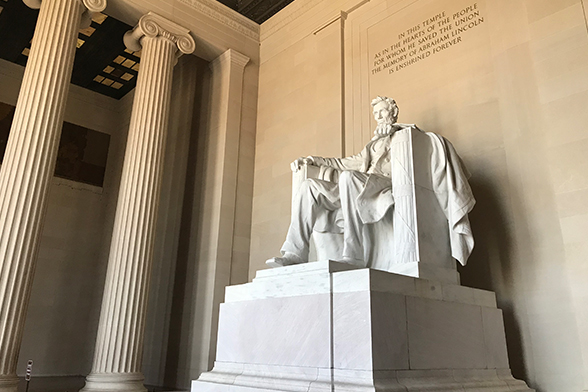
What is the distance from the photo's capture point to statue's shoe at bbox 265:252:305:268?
430cm

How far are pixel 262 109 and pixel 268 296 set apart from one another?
5.85m

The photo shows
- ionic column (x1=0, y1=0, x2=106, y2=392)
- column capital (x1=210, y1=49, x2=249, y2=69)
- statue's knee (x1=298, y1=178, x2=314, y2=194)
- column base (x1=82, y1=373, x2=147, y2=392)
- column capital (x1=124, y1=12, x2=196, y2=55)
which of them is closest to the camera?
statue's knee (x1=298, y1=178, x2=314, y2=194)

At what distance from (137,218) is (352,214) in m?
4.04

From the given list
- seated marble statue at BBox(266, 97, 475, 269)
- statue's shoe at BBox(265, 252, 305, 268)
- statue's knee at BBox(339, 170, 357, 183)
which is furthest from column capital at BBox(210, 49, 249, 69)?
statue's shoe at BBox(265, 252, 305, 268)

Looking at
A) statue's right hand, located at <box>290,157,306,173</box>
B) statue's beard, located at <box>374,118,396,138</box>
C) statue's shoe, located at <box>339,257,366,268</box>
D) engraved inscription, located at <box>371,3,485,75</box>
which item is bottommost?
statue's shoe, located at <box>339,257,366,268</box>

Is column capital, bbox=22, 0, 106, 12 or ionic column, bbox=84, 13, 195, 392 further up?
column capital, bbox=22, 0, 106, 12

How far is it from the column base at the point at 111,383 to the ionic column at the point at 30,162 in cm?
96

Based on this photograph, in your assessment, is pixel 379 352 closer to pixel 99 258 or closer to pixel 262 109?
pixel 262 109

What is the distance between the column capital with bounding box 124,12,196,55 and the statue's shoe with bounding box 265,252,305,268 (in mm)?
5389

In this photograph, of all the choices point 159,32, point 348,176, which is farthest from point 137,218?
point 348,176

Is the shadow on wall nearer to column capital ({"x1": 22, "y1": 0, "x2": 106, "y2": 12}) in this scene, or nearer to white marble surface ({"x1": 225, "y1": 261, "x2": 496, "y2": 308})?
white marble surface ({"x1": 225, "y1": 261, "x2": 496, "y2": 308})

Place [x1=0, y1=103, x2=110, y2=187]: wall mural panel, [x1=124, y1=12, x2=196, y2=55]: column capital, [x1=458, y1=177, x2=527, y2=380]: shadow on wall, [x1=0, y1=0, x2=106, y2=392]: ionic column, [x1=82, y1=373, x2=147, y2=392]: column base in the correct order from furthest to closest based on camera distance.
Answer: [x1=0, y1=103, x2=110, y2=187]: wall mural panel → [x1=124, y1=12, x2=196, y2=55]: column capital → [x1=82, y1=373, x2=147, y2=392]: column base → [x1=0, y1=0, x2=106, y2=392]: ionic column → [x1=458, y1=177, x2=527, y2=380]: shadow on wall

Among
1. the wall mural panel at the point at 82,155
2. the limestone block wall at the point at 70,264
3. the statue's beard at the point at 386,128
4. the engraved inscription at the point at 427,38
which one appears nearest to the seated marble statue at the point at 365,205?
the statue's beard at the point at 386,128

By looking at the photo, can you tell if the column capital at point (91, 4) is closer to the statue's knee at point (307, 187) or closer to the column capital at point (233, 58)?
the column capital at point (233, 58)
